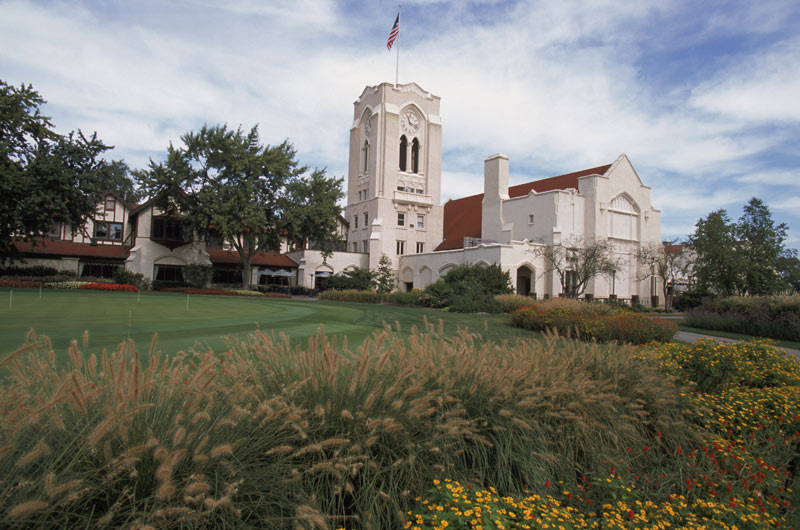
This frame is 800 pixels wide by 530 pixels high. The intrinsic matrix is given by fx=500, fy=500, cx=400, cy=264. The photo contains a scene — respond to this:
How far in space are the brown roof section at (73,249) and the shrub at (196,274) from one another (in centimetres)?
620

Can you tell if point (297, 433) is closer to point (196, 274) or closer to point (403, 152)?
point (196, 274)

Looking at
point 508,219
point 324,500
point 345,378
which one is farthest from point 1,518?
point 508,219

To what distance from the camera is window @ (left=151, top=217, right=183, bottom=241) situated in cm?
5003

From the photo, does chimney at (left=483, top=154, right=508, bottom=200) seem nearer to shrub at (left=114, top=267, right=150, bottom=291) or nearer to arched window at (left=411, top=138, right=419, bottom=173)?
arched window at (left=411, top=138, right=419, bottom=173)

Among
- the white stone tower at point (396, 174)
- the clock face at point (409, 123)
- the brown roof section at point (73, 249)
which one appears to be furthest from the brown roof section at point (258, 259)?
the clock face at point (409, 123)

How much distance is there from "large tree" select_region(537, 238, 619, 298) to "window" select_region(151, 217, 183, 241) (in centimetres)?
3609

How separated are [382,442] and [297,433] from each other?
0.72 meters

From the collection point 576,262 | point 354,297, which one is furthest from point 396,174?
point 576,262

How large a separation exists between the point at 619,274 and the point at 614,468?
53129 millimetres

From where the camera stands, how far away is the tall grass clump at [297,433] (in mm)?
2768

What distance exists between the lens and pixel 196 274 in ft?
159

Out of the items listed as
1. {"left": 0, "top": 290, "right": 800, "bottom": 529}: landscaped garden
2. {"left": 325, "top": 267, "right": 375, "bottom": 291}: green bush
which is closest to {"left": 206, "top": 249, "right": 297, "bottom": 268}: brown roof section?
{"left": 325, "top": 267, "right": 375, "bottom": 291}: green bush

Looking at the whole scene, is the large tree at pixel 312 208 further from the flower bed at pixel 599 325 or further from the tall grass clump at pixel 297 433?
the tall grass clump at pixel 297 433

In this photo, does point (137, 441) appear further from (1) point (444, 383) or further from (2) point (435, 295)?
(2) point (435, 295)
